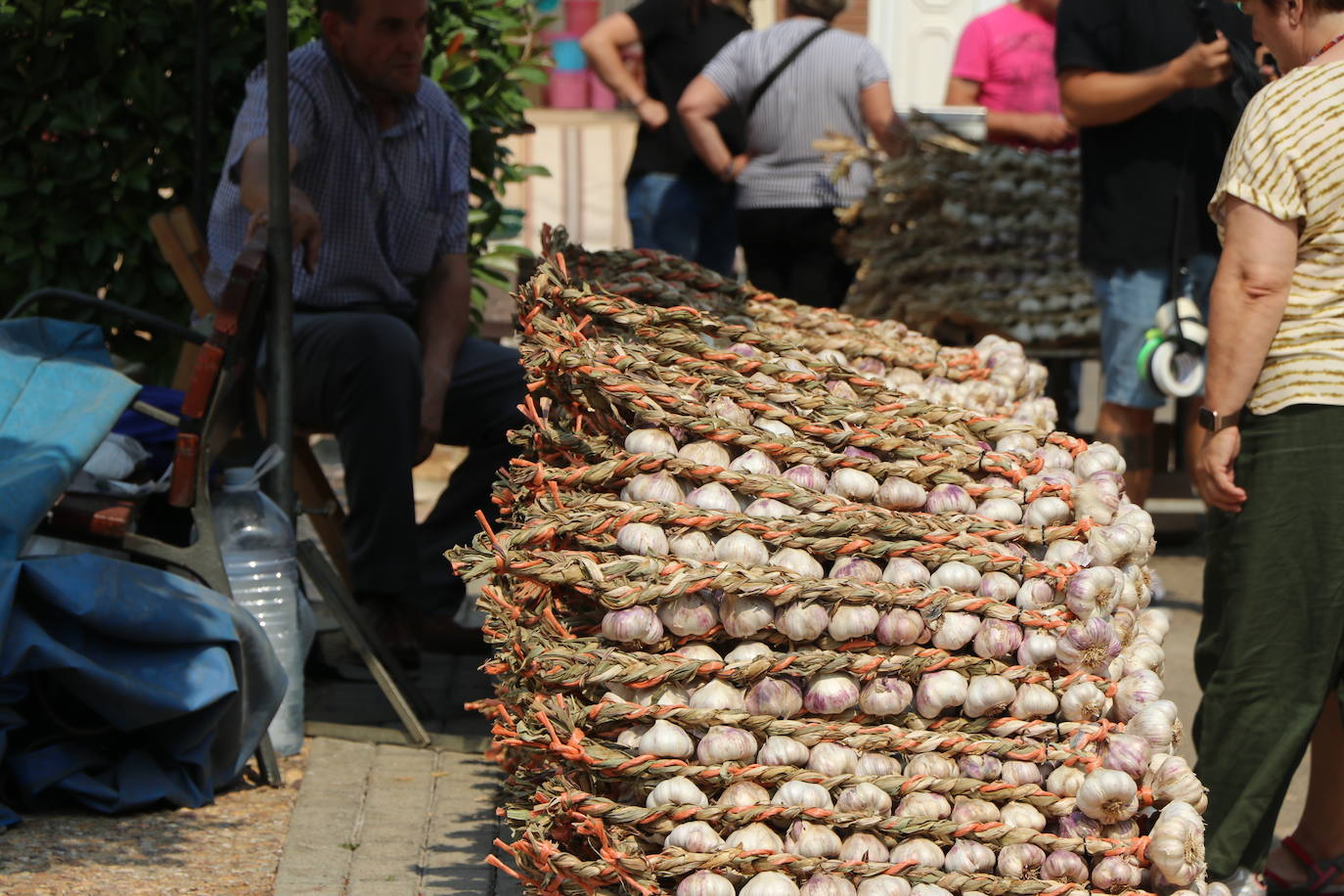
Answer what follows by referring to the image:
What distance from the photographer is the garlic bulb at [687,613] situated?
86.8 inches

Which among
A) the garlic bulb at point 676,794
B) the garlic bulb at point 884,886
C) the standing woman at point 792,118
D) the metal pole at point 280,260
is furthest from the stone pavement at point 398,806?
the standing woman at point 792,118

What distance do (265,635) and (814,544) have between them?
149cm

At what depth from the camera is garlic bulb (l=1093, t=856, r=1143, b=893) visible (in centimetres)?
220

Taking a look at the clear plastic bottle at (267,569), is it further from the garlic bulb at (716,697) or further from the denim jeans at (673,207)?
the denim jeans at (673,207)

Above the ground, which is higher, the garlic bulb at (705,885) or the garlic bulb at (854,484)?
the garlic bulb at (854,484)

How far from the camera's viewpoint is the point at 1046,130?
20.1 ft

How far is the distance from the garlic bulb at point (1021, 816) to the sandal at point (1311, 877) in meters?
1.15

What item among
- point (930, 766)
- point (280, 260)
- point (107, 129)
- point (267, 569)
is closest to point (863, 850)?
point (930, 766)

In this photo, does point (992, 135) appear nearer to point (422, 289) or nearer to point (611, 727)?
point (422, 289)

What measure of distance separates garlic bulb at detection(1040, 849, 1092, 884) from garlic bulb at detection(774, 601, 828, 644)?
0.43 meters

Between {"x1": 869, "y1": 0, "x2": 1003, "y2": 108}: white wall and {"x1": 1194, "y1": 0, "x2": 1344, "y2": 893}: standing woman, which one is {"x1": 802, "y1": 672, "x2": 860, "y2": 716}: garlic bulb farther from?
{"x1": 869, "y1": 0, "x2": 1003, "y2": 108}: white wall

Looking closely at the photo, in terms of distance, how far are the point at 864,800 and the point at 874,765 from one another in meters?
0.06

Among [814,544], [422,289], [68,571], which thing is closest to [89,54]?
[422,289]

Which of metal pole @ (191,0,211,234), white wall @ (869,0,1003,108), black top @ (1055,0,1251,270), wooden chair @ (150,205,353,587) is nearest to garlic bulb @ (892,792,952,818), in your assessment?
wooden chair @ (150,205,353,587)
